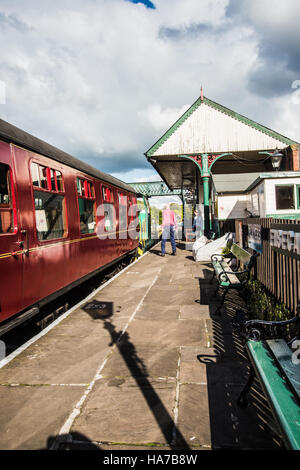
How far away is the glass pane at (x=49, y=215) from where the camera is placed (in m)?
4.75

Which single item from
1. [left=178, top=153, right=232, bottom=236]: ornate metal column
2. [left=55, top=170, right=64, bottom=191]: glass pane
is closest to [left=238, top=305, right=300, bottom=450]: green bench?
[left=55, top=170, right=64, bottom=191]: glass pane

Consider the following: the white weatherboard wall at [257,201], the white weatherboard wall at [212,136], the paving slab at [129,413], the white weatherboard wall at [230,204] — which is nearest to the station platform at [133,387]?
the paving slab at [129,413]

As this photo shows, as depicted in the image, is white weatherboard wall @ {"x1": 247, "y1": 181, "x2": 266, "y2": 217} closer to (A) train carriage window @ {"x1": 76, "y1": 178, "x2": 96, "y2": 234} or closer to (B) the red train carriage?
(B) the red train carriage

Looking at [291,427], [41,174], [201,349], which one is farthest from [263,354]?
[41,174]

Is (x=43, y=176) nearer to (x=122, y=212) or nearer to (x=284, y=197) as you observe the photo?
(x=122, y=212)

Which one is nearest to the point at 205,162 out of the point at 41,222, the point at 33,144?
the point at 33,144

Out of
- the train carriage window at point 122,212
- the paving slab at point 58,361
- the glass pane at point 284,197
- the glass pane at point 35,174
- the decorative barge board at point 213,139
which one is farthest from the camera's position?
the decorative barge board at point 213,139

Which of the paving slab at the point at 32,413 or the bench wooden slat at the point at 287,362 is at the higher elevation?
the bench wooden slat at the point at 287,362

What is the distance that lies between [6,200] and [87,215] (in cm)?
300

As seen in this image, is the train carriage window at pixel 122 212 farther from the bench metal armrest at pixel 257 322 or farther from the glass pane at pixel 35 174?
the bench metal armrest at pixel 257 322

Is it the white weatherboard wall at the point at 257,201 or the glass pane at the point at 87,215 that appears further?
the white weatherboard wall at the point at 257,201

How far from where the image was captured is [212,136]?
15297 millimetres

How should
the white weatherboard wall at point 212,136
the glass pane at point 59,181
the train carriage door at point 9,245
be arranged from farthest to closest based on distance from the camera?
the white weatherboard wall at point 212,136 < the glass pane at point 59,181 < the train carriage door at point 9,245

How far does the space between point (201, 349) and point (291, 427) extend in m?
2.21
